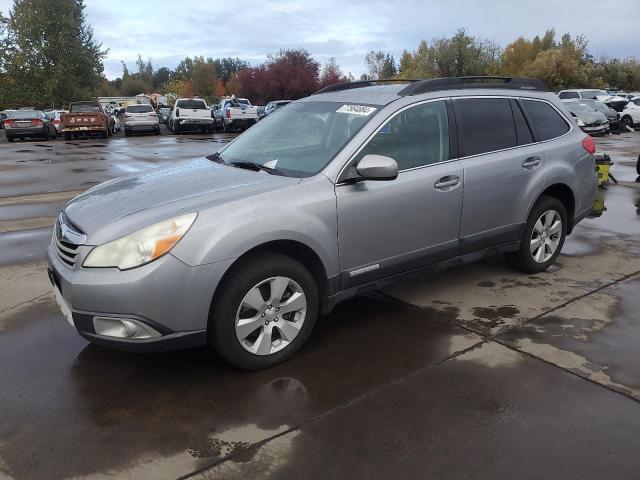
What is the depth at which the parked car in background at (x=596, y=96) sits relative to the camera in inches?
1117

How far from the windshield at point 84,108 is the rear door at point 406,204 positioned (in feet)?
82.3

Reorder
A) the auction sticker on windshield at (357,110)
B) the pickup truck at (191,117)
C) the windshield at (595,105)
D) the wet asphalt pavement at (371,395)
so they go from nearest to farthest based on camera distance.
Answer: the wet asphalt pavement at (371,395), the auction sticker on windshield at (357,110), the windshield at (595,105), the pickup truck at (191,117)

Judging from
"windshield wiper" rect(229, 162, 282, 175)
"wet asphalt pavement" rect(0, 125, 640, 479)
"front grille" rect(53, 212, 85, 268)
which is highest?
"windshield wiper" rect(229, 162, 282, 175)

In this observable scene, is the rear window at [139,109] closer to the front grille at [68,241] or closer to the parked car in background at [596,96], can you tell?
the parked car in background at [596,96]

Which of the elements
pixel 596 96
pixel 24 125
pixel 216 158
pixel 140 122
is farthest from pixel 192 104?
pixel 216 158

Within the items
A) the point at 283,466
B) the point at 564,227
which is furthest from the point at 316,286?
the point at 564,227

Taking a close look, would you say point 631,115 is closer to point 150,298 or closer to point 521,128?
point 521,128

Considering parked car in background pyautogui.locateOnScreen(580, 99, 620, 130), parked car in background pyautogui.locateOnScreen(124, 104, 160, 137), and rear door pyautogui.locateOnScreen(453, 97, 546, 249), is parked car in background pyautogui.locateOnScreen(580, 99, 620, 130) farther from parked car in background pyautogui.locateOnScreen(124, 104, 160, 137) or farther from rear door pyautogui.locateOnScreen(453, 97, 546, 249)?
rear door pyautogui.locateOnScreen(453, 97, 546, 249)

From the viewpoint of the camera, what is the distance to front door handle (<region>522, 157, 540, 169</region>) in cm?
472

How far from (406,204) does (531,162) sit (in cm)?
158

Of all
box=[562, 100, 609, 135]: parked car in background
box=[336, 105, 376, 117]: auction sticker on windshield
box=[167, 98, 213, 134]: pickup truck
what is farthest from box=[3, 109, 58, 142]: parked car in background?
box=[336, 105, 376, 117]: auction sticker on windshield

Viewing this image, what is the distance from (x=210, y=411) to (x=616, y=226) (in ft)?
20.3

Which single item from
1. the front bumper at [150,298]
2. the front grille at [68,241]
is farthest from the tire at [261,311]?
the front grille at [68,241]

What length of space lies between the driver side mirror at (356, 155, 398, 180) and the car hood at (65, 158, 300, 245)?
17.0 inches
